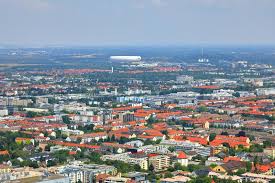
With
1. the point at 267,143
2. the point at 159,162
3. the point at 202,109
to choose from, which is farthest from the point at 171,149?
the point at 202,109

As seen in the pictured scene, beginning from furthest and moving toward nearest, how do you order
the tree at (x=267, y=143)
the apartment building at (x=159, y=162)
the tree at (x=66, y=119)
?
the tree at (x=66, y=119)
the tree at (x=267, y=143)
the apartment building at (x=159, y=162)

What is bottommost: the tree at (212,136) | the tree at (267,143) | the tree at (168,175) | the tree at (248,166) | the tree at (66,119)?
the tree at (66,119)

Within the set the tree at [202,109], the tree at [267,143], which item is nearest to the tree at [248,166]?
the tree at [267,143]

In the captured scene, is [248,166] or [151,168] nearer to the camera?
[248,166]

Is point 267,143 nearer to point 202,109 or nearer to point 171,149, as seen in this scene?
point 171,149

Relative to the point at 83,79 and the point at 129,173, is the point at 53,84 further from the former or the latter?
the point at 129,173

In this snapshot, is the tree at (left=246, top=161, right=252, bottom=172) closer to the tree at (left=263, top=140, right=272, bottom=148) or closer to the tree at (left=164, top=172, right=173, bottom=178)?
the tree at (left=164, top=172, right=173, bottom=178)

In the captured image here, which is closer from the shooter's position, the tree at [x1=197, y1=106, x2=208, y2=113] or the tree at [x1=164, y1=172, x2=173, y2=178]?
the tree at [x1=164, y1=172, x2=173, y2=178]

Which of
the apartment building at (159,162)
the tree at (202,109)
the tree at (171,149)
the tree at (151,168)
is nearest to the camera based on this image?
the tree at (151,168)

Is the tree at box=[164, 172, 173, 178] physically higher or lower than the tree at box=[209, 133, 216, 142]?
higher

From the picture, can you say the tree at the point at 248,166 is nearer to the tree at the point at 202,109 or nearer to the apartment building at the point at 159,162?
the apartment building at the point at 159,162

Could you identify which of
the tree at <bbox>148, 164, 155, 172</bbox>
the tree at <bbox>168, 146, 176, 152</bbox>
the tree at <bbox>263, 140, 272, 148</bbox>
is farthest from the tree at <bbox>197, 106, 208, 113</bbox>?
the tree at <bbox>148, 164, 155, 172</bbox>
